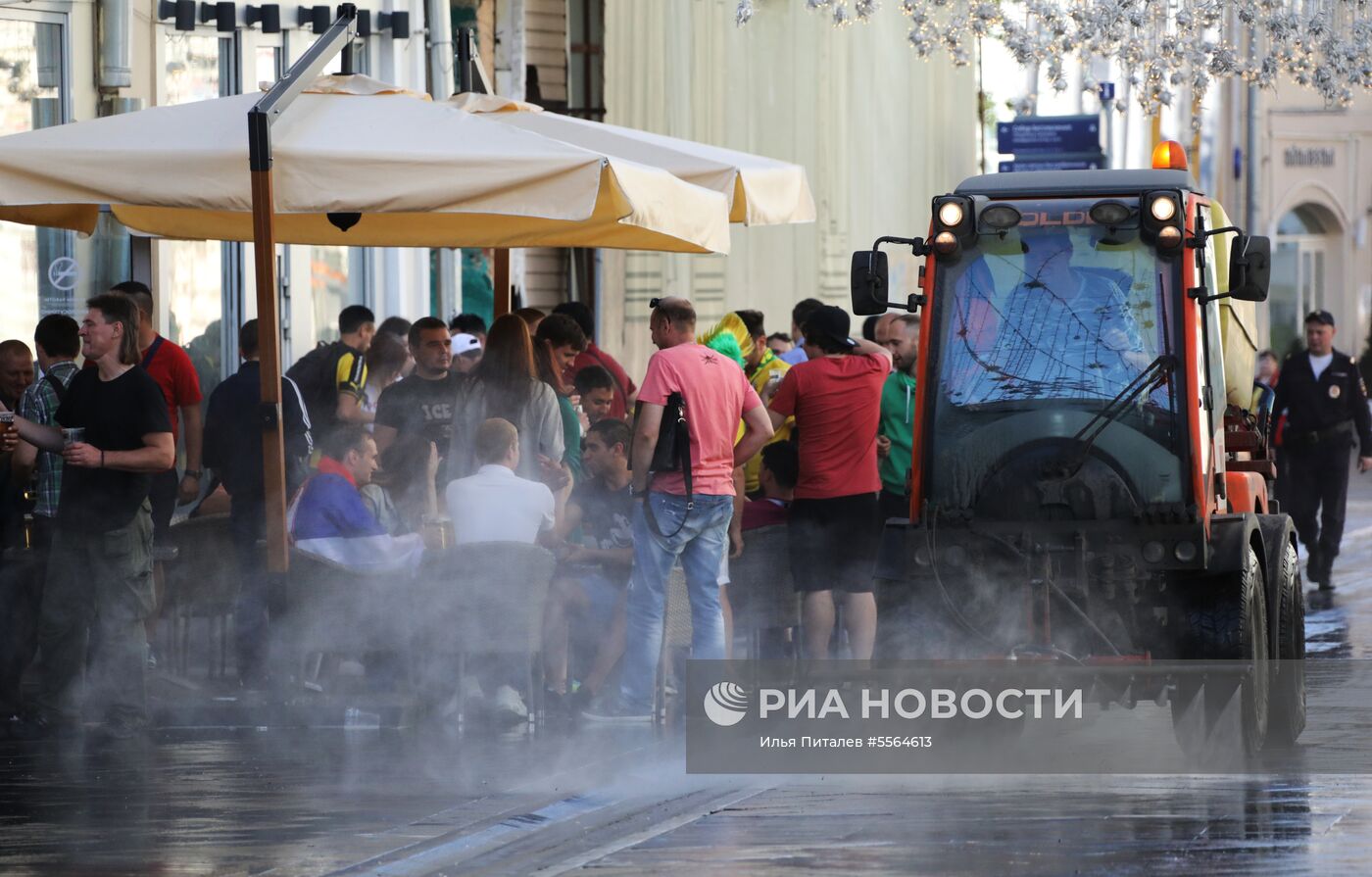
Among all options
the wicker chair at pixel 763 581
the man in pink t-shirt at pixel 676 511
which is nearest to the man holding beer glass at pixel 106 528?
the man in pink t-shirt at pixel 676 511

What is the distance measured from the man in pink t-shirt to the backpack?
3.31 m

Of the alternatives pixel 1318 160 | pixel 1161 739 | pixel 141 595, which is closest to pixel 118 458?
pixel 141 595

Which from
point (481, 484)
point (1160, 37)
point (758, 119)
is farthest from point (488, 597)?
point (758, 119)

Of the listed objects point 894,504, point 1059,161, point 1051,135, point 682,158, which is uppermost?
point 1051,135

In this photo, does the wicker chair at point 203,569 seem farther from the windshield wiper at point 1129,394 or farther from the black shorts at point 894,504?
the windshield wiper at point 1129,394

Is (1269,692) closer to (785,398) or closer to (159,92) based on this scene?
(785,398)

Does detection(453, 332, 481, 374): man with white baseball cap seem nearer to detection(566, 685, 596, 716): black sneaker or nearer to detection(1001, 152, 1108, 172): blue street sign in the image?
detection(566, 685, 596, 716): black sneaker

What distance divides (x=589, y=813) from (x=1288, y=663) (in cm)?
333

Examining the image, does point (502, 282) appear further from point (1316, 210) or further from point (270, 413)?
point (1316, 210)

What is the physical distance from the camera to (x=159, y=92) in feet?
54.4

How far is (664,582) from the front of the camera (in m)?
10.7

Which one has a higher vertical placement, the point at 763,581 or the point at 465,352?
the point at 465,352

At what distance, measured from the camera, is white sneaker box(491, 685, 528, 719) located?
10711mm

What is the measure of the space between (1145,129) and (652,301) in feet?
141
